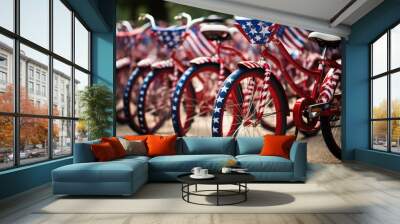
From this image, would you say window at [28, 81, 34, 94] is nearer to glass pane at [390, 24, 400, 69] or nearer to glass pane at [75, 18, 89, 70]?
glass pane at [75, 18, 89, 70]

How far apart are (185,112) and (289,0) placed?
2.88 metres

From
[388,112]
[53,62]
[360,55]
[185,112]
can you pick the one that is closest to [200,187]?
[53,62]

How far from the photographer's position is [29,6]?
4746 millimetres

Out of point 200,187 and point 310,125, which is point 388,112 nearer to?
point 310,125

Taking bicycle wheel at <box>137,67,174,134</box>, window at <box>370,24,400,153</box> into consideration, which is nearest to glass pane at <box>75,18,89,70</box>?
bicycle wheel at <box>137,67,174,134</box>

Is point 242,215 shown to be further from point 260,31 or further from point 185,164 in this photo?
point 260,31

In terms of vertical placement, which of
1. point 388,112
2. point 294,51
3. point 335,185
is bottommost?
point 335,185

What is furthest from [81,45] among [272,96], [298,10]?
[298,10]

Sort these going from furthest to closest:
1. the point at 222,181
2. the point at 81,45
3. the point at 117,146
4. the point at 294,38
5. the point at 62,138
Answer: the point at 294,38, the point at 81,45, the point at 62,138, the point at 117,146, the point at 222,181

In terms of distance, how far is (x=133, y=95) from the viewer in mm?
7785

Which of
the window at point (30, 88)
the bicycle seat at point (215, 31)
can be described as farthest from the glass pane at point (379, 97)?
the window at point (30, 88)

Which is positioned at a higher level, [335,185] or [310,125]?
[310,125]

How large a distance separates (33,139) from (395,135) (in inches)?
214

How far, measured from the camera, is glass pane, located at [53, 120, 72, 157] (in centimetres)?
554
